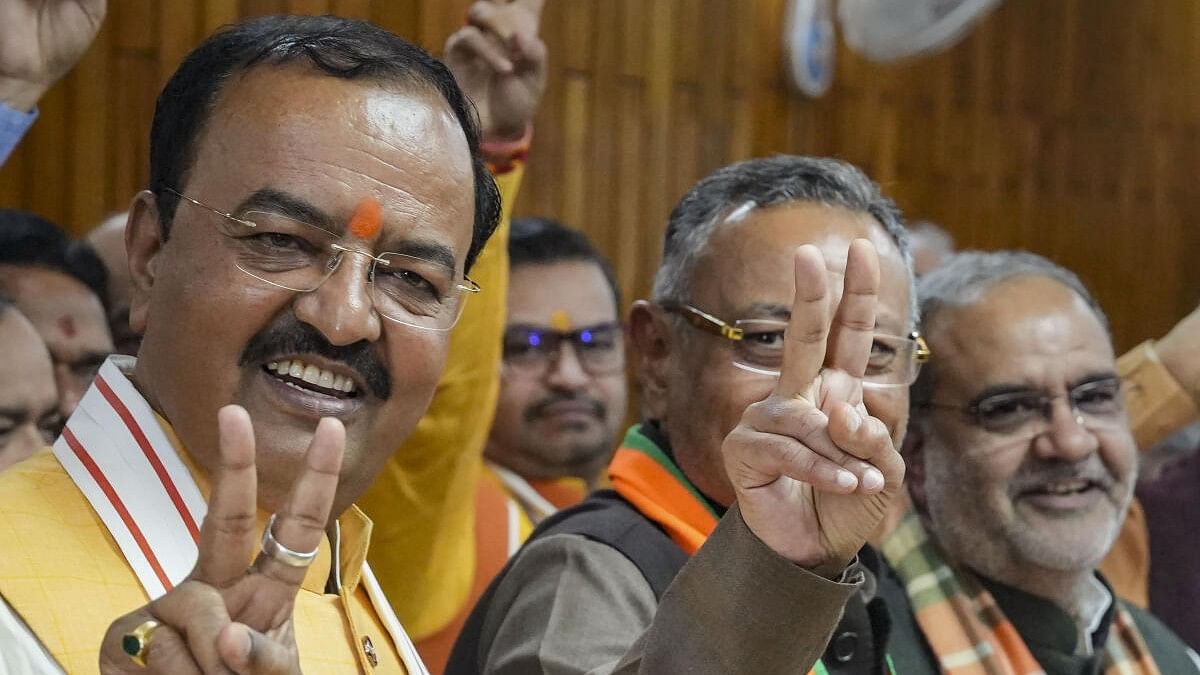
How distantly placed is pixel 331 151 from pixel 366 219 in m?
0.07

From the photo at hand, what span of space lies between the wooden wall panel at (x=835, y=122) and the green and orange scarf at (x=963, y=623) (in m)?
2.04

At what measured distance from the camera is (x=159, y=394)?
141cm

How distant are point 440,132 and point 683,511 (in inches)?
24.9

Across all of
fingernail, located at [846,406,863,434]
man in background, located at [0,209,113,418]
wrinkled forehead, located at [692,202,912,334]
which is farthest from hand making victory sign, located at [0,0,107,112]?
fingernail, located at [846,406,863,434]

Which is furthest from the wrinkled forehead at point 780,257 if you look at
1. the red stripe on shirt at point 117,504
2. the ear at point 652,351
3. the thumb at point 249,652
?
the thumb at point 249,652

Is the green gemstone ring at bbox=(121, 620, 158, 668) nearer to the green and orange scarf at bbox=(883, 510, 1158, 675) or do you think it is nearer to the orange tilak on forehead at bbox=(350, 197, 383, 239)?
the orange tilak on forehead at bbox=(350, 197, 383, 239)

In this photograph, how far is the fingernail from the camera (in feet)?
4.29

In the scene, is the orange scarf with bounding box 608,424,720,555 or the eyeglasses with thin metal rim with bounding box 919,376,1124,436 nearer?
the orange scarf with bounding box 608,424,720,555

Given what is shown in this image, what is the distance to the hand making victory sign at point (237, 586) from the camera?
1021 mm

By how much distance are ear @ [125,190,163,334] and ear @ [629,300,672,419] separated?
0.76 meters

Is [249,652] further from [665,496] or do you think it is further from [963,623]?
[963,623]

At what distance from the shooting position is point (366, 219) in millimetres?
1420

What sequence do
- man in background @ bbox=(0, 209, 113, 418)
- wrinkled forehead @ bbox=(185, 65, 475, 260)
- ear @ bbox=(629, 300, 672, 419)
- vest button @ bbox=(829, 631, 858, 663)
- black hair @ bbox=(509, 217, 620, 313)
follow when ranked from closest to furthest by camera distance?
wrinkled forehead @ bbox=(185, 65, 475, 260) → vest button @ bbox=(829, 631, 858, 663) → ear @ bbox=(629, 300, 672, 419) → man in background @ bbox=(0, 209, 113, 418) → black hair @ bbox=(509, 217, 620, 313)

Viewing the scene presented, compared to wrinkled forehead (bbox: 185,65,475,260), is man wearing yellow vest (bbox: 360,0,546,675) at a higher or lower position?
lower
